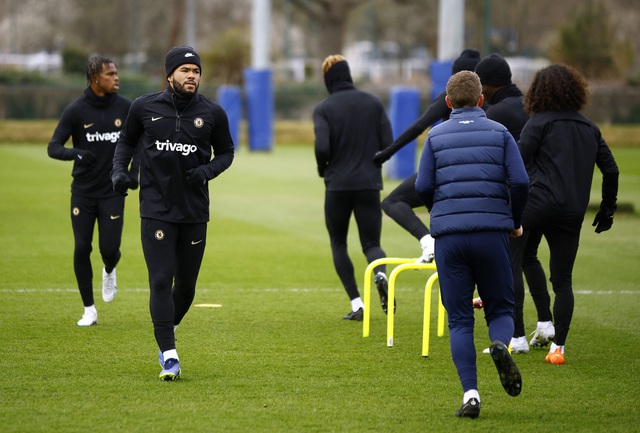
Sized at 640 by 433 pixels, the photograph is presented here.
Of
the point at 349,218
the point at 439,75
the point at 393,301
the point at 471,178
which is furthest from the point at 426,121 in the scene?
the point at 439,75

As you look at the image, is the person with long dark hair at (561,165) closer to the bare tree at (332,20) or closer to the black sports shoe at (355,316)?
the black sports shoe at (355,316)

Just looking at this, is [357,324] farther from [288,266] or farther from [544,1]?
[544,1]

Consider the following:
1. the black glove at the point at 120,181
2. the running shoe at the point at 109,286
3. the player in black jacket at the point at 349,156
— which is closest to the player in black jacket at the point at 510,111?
the player in black jacket at the point at 349,156

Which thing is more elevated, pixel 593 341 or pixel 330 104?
pixel 330 104

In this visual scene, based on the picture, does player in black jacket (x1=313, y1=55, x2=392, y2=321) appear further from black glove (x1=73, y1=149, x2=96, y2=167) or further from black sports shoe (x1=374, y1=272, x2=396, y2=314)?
black glove (x1=73, y1=149, x2=96, y2=167)

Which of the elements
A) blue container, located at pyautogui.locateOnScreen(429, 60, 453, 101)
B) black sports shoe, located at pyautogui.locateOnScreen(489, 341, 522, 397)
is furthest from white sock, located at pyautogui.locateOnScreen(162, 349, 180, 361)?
blue container, located at pyautogui.locateOnScreen(429, 60, 453, 101)

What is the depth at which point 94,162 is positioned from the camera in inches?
365

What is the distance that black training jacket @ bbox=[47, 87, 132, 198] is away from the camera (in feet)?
30.7

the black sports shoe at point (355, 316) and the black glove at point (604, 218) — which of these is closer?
the black glove at point (604, 218)

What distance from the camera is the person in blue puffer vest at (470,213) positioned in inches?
251

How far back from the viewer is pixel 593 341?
29.9 feet

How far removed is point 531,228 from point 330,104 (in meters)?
2.56

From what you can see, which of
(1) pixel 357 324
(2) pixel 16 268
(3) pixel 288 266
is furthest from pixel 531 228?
(2) pixel 16 268

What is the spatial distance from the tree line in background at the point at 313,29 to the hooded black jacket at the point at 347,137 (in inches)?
1751
